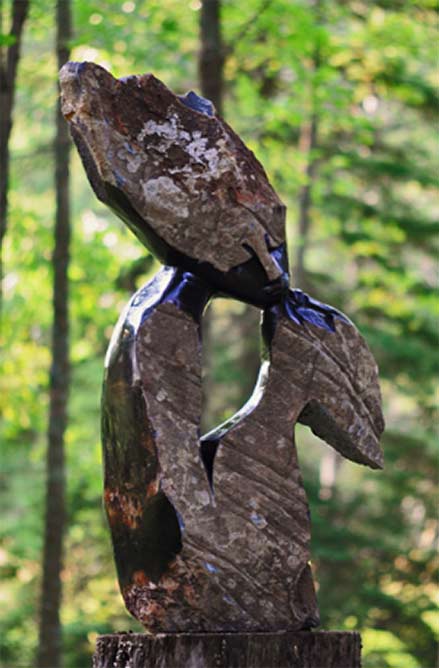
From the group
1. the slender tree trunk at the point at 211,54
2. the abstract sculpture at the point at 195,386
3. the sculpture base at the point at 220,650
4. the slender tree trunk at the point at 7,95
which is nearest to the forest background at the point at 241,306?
the slender tree trunk at the point at 211,54

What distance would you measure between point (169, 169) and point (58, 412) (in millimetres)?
4872

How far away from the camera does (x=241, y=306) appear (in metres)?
16.8

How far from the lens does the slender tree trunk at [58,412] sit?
29.8ft

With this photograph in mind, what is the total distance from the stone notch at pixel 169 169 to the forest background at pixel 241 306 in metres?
4.71

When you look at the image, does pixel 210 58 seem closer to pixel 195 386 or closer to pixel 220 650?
pixel 195 386

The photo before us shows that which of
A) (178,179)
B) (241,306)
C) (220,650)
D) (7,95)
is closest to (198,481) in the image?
(220,650)

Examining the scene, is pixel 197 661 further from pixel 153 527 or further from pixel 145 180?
pixel 145 180

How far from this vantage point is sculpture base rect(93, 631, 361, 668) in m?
4.40

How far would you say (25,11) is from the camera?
8.41m

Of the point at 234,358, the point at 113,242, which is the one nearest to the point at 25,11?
the point at 113,242

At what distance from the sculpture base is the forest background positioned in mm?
4785

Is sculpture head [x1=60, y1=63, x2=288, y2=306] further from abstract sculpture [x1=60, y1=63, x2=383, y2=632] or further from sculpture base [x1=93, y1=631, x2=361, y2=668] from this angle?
sculpture base [x1=93, y1=631, x2=361, y2=668]

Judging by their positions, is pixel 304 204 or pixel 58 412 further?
pixel 304 204

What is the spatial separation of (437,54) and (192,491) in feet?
33.7
